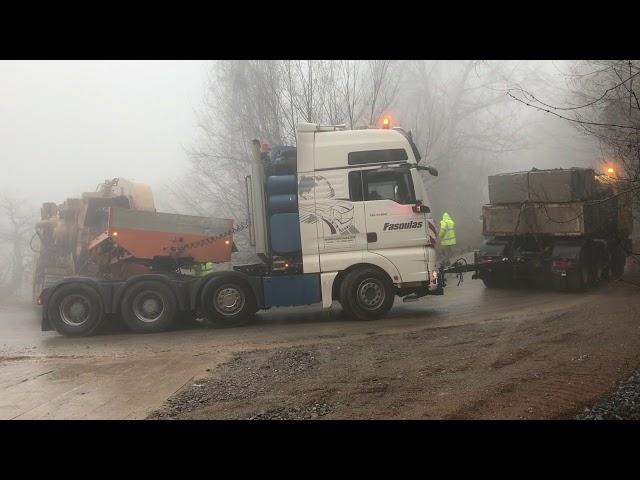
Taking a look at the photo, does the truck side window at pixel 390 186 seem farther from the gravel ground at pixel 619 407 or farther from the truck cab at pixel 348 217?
the gravel ground at pixel 619 407

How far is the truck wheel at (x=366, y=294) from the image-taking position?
Answer: 377 inches

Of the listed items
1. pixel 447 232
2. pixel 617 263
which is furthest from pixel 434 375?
pixel 447 232

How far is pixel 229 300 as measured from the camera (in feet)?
32.1

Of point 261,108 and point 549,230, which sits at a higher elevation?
point 261,108

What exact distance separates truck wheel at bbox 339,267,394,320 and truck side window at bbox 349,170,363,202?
1.24 m

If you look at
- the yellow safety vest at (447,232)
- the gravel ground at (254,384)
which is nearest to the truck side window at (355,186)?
the gravel ground at (254,384)

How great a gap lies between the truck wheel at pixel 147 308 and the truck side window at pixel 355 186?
3.62 metres

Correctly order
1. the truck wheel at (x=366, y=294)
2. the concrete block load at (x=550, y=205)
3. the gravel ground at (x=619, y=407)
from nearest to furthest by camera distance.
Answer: the gravel ground at (x=619, y=407) < the truck wheel at (x=366, y=294) < the concrete block load at (x=550, y=205)

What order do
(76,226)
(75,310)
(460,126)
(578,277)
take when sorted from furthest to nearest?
(460,126)
(76,226)
(578,277)
(75,310)

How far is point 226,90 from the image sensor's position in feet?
69.2

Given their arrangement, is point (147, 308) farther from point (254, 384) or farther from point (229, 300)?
point (254, 384)

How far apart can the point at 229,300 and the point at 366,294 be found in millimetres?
2438

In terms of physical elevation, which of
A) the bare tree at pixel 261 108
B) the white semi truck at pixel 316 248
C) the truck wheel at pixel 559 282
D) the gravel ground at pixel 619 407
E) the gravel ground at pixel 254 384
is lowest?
the gravel ground at pixel 254 384

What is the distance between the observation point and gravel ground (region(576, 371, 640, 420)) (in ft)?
13.4
